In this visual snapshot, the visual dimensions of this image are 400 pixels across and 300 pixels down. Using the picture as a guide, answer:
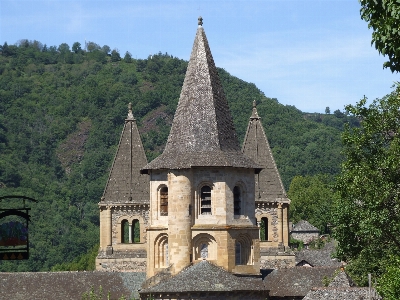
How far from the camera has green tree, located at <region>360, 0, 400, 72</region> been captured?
32125mm

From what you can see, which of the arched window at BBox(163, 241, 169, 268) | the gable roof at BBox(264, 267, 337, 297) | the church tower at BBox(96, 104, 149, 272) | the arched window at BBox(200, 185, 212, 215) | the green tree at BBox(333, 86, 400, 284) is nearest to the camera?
the green tree at BBox(333, 86, 400, 284)

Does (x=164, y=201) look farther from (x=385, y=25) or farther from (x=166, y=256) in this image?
(x=385, y=25)

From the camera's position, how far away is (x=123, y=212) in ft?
244

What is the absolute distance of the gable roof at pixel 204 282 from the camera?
57062mm

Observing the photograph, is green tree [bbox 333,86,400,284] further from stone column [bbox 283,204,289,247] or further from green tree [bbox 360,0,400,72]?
stone column [bbox 283,204,289,247]

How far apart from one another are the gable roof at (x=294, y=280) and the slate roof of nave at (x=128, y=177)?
1094 cm

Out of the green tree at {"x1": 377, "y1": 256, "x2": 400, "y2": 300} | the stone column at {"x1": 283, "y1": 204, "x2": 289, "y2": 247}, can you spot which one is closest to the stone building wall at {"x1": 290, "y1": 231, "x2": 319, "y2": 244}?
the stone column at {"x1": 283, "y1": 204, "x2": 289, "y2": 247}

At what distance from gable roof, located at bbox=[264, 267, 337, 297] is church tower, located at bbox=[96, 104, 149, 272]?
991cm

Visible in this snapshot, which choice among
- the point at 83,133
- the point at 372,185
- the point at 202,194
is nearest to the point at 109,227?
the point at 202,194

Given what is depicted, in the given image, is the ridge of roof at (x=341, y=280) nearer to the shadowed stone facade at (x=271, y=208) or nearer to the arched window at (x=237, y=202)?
the arched window at (x=237, y=202)

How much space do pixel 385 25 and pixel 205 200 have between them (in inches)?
1109

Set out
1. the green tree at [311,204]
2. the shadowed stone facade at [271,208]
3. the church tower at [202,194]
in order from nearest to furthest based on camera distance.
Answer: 1. the church tower at [202,194]
2. the shadowed stone facade at [271,208]
3. the green tree at [311,204]

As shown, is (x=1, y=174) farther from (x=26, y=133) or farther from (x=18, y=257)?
(x=18, y=257)

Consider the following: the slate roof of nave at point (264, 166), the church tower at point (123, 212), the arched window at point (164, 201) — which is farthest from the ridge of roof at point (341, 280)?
the church tower at point (123, 212)
